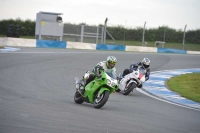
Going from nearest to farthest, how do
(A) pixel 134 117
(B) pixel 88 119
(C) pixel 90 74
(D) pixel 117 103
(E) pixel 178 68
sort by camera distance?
(B) pixel 88 119
(A) pixel 134 117
(C) pixel 90 74
(D) pixel 117 103
(E) pixel 178 68

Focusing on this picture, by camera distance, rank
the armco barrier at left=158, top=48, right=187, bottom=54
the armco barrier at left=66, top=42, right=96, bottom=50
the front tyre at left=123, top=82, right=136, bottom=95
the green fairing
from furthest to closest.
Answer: the armco barrier at left=158, top=48, right=187, bottom=54, the armco barrier at left=66, top=42, right=96, bottom=50, the front tyre at left=123, top=82, right=136, bottom=95, the green fairing

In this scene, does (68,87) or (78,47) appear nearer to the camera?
(68,87)

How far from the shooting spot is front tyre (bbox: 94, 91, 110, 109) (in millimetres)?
10909

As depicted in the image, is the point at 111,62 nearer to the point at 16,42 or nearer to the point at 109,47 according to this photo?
the point at 16,42

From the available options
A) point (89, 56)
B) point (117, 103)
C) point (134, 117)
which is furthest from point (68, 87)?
point (89, 56)

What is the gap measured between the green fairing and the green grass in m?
5.27

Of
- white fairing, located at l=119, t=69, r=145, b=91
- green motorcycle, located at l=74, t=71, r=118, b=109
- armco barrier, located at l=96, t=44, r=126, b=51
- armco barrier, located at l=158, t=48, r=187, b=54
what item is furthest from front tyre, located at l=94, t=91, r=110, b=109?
armco barrier, located at l=158, t=48, r=187, b=54

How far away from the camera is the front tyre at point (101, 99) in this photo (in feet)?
35.8

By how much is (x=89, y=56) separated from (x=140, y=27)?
10.3 meters

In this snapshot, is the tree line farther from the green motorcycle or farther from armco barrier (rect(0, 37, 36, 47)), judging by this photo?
the green motorcycle

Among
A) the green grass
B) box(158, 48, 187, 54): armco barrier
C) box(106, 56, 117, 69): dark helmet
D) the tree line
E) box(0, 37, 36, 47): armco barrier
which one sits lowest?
the green grass

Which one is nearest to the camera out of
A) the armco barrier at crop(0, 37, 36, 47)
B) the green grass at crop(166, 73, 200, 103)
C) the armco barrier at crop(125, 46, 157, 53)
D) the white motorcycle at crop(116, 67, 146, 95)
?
the white motorcycle at crop(116, 67, 146, 95)

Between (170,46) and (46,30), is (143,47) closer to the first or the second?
(170,46)

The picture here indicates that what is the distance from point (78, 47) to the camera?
3538cm
